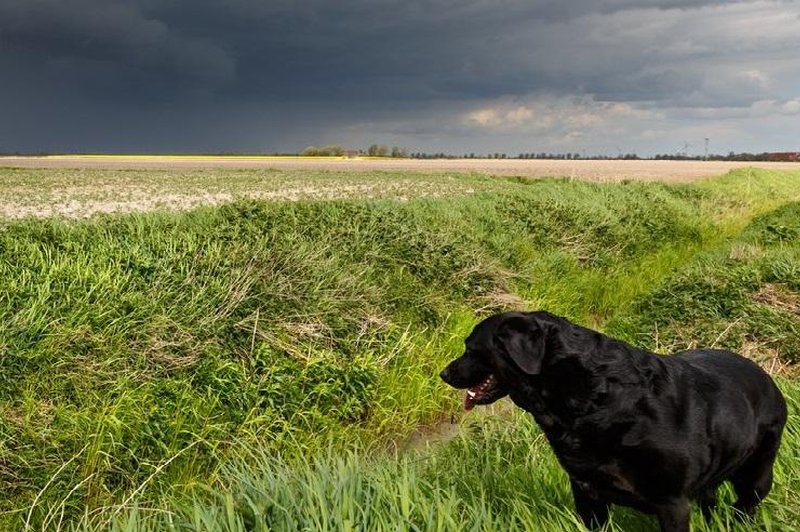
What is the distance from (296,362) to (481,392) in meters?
3.63

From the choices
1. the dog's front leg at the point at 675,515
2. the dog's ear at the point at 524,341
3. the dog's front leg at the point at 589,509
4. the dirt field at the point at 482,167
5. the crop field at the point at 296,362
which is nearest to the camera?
the dog's front leg at the point at 675,515

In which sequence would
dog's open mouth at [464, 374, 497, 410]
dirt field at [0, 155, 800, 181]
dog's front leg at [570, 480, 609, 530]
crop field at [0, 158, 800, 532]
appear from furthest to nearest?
Result: dirt field at [0, 155, 800, 181]
crop field at [0, 158, 800, 532]
dog's open mouth at [464, 374, 497, 410]
dog's front leg at [570, 480, 609, 530]

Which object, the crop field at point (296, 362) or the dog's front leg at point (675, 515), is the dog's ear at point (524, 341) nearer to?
the crop field at point (296, 362)

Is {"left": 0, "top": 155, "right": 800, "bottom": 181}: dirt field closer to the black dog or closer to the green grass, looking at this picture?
the green grass

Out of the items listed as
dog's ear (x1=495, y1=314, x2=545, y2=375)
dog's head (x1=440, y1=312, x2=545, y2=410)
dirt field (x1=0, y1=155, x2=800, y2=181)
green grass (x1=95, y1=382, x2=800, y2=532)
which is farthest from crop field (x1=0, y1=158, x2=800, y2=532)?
dirt field (x1=0, y1=155, x2=800, y2=181)

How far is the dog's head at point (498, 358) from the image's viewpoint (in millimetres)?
3396

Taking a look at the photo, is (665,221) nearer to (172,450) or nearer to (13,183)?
(172,450)

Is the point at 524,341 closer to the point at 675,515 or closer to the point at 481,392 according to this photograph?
the point at 481,392

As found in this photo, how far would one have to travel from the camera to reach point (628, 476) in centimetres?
327

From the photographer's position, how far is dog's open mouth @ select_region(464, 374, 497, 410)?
374 centimetres

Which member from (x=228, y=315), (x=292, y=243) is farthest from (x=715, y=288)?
(x=228, y=315)

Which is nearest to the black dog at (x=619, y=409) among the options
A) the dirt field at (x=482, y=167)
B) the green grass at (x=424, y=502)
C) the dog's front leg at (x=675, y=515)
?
the dog's front leg at (x=675, y=515)

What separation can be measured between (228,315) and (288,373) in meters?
0.86

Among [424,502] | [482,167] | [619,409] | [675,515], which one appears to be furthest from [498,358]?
[482,167]
